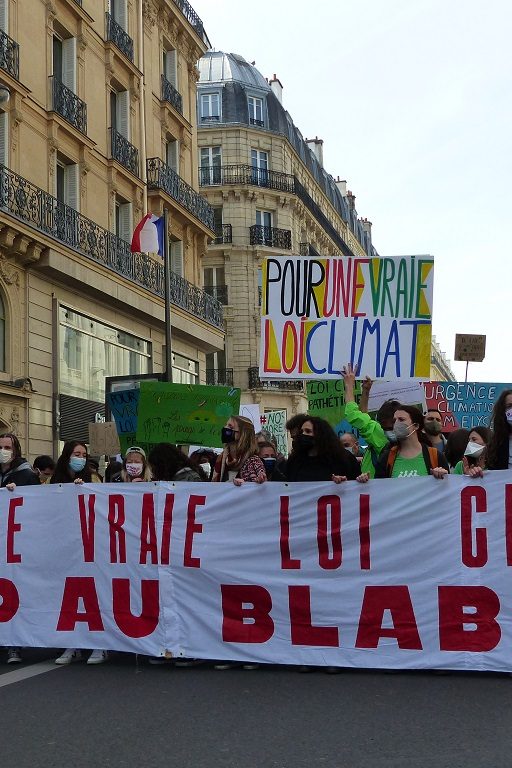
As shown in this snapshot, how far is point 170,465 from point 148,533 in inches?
25.2

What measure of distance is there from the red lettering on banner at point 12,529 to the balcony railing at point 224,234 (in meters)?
37.8

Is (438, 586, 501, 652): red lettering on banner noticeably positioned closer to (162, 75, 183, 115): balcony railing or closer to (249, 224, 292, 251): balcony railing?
(162, 75, 183, 115): balcony railing

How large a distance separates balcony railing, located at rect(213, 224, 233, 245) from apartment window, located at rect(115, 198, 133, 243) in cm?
2020

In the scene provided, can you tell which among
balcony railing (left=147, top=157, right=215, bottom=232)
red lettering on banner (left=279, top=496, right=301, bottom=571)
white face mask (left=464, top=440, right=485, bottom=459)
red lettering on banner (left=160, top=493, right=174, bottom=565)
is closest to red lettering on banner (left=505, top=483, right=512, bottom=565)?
white face mask (left=464, top=440, right=485, bottom=459)

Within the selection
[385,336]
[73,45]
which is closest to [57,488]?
[385,336]

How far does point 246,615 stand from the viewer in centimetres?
696

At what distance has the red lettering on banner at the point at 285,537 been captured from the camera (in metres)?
7.00

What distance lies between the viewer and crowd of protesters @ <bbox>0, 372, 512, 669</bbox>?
22.7 ft

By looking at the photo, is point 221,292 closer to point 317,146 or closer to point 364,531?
point 317,146

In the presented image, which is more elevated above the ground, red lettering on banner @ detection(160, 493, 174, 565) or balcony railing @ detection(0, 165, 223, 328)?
balcony railing @ detection(0, 165, 223, 328)

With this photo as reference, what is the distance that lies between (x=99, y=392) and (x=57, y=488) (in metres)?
14.8

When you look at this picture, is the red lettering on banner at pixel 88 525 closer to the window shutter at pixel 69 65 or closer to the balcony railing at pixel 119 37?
the window shutter at pixel 69 65

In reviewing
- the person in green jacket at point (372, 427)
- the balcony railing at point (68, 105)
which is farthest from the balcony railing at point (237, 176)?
the person in green jacket at point (372, 427)

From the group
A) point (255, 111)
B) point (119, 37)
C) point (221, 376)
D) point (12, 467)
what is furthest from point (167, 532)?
point (255, 111)
